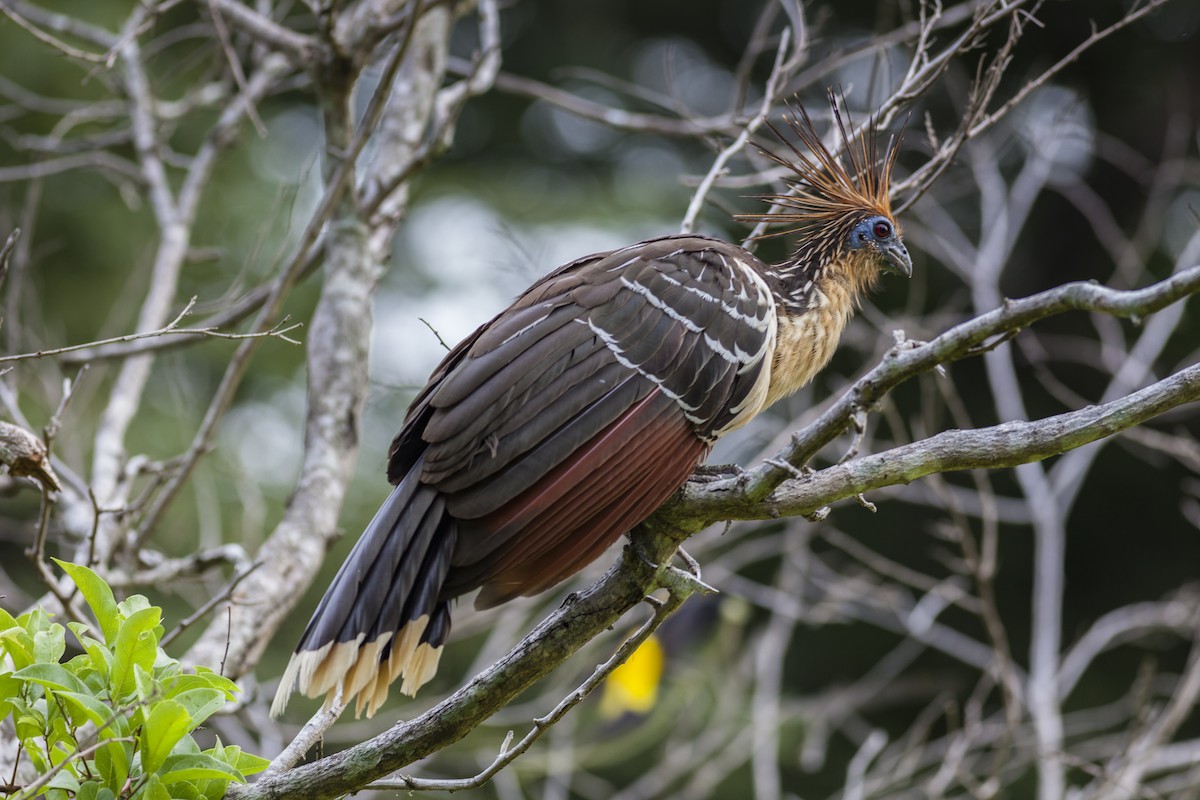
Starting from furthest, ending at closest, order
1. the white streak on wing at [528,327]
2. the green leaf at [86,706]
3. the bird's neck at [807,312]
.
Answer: the bird's neck at [807,312] → the white streak on wing at [528,327] → the green leaf at [86,706]

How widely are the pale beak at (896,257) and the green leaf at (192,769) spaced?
2351 millimetres

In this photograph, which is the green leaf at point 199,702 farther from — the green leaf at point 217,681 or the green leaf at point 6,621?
the green leaf at point 6,621

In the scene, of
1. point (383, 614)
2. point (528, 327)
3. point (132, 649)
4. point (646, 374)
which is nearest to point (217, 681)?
point (132, 649)

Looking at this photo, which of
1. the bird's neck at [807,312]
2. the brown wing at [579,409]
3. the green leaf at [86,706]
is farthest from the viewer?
the bird's neck at [807,312]

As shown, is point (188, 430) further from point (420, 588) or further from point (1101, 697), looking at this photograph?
point (1101, 697)

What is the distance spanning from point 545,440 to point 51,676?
1129 millimetres

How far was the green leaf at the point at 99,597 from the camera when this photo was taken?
7.49 feet

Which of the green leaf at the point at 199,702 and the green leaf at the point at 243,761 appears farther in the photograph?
the green leaf at the point at 243,761

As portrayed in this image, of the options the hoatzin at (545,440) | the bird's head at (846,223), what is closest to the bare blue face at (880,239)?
the bird's head at (846,223)

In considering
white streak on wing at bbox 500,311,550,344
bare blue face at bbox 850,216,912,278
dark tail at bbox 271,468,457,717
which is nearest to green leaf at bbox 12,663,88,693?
dark tail at bbox 271,468,457,717

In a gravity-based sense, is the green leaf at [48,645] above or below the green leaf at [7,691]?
above

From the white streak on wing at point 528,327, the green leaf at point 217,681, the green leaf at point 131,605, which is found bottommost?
the green leaf at point 217,681

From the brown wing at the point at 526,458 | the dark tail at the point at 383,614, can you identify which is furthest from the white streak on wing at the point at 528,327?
the dark tail at the point at 383,614

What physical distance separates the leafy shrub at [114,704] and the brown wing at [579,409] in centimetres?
66
